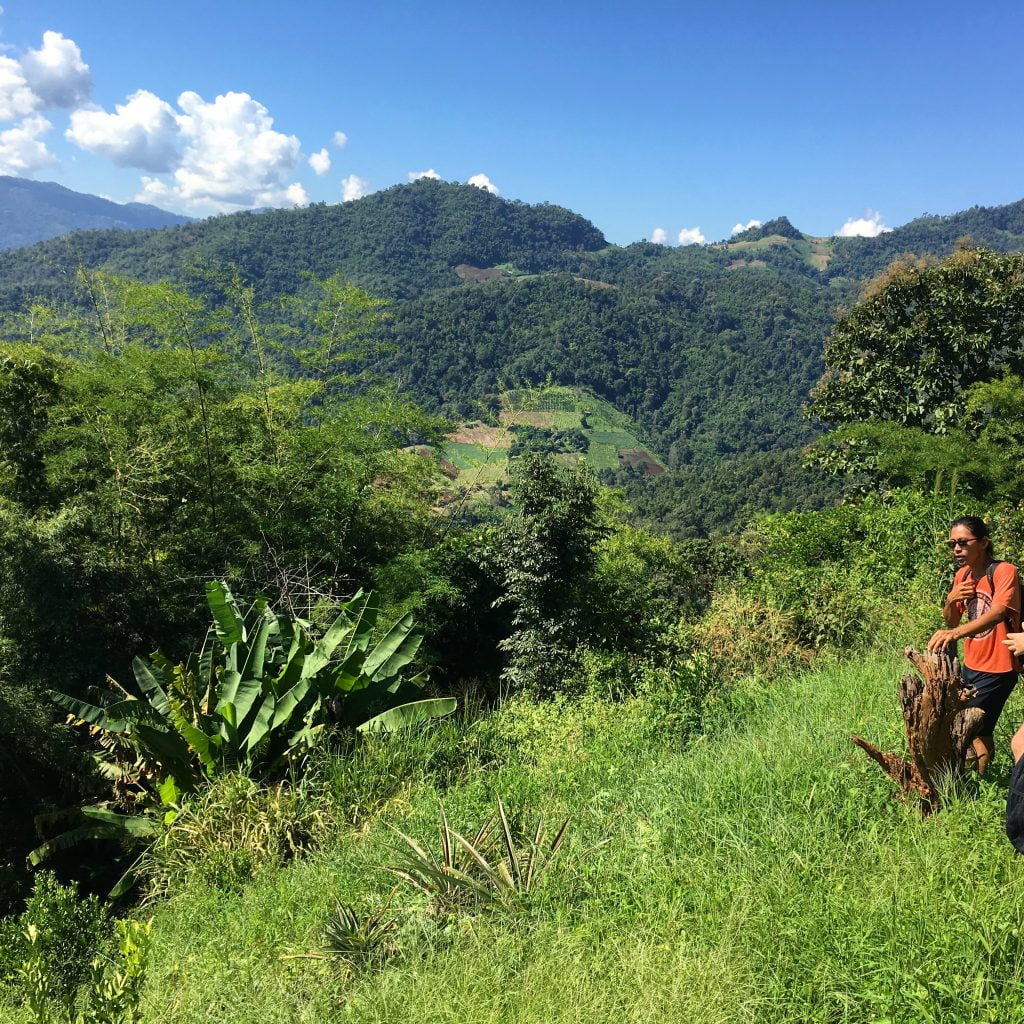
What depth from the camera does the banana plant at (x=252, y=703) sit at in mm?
4734

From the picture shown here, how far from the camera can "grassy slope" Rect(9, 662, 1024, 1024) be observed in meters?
2.02

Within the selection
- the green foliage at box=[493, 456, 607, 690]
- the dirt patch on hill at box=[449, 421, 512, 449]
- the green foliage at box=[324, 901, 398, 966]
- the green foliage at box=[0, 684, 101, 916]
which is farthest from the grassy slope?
the dirt patch on hill at box=[449, 421, 512, 449]

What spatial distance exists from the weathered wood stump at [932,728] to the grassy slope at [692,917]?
0.38 ft

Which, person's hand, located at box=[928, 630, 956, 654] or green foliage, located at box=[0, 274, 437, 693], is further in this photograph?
green foliage, located at box=[0, 274, 437, 693]

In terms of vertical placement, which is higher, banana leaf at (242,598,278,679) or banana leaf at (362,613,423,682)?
banana leaf at (242,598,278,679)

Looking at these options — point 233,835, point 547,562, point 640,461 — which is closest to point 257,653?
point 233,835

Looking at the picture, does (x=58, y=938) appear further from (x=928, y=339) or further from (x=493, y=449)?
(x=928, y=339)

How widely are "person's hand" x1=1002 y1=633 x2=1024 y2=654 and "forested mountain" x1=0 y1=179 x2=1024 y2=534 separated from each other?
43.2 m

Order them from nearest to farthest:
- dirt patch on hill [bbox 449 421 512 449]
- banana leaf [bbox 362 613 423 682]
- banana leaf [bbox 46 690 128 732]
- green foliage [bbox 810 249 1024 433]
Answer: banana leaf [bbox 46 690 128 732] → banana leaf [bbox 362 613 423 682] → dirt patch on hill [bbox 449 421 512 449] → green foliage [bbox 810 249 1024 433]

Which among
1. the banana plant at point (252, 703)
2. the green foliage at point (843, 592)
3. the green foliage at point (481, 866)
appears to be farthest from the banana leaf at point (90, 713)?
the green foliage at point (843, 592)

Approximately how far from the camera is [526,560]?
838cm

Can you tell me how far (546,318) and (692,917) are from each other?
110 metres

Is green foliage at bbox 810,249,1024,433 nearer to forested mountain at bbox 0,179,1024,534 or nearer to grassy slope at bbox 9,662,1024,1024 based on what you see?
grassy slope at bbox 9,662,1024,1024

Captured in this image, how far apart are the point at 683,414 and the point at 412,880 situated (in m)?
105
